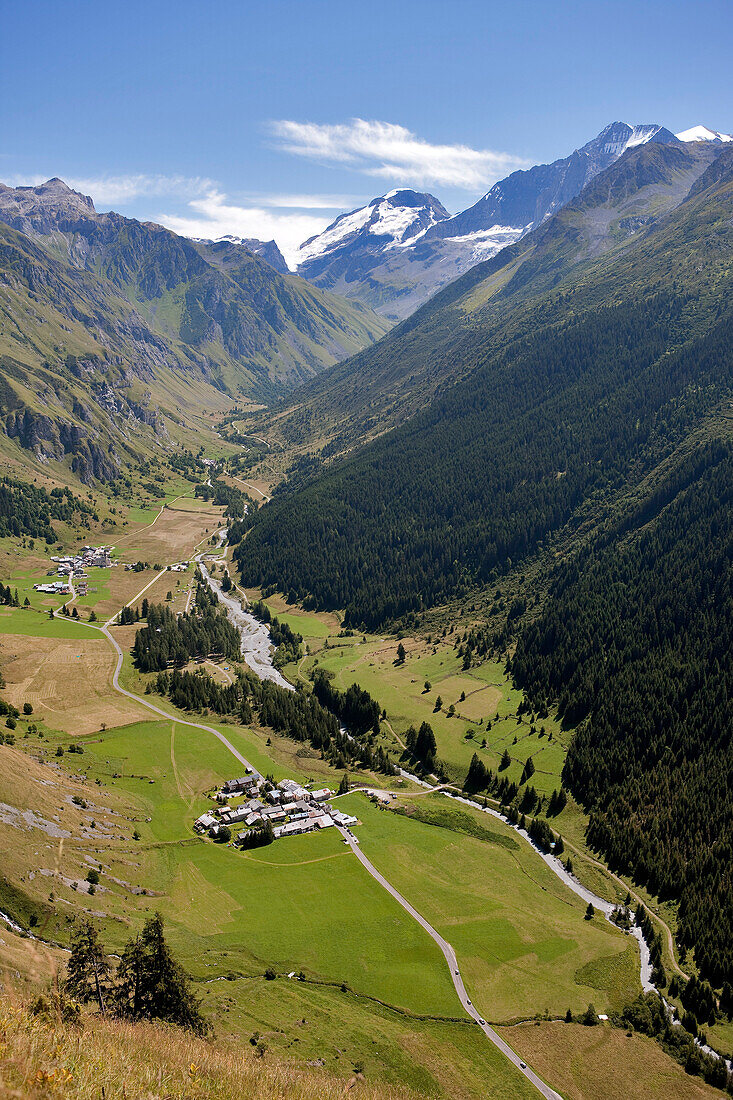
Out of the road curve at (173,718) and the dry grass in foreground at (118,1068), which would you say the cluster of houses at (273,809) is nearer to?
the road curve at (173,718)

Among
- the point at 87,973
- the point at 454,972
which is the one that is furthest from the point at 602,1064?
the point at 87,973

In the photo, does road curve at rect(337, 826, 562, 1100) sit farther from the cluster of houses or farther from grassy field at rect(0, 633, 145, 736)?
grassy field at rect(0, 633, 145, 736)

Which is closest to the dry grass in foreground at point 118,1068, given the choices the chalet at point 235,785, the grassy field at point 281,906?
the grassy field at point 281,906

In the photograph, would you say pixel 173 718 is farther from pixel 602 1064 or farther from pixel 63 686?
pixel 602 1064

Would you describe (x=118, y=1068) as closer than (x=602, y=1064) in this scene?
Yes

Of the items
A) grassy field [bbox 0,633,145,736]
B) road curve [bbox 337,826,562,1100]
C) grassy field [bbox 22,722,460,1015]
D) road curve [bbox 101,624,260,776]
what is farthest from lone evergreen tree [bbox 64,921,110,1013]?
grassy field [bbox 0,633,145,736]

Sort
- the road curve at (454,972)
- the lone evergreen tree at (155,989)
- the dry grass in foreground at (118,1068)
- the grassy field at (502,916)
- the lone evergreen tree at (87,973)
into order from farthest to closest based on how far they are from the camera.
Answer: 1. the grassy field at (502,916)
2. the road curve at (454,972)
3. the lone evergreen tree at (155,989)
4. the lone evergreen tree at (87,973)
5. the dry grass in foreground at (118,1068)
